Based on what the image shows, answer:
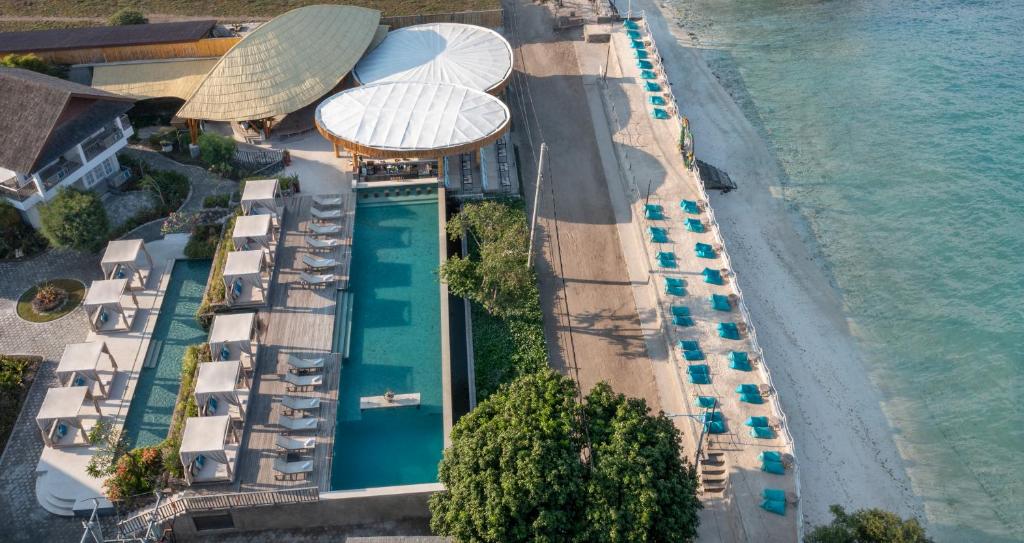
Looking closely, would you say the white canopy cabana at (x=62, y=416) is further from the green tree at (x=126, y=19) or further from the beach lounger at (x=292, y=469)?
the green tree at (x=126, y=19)

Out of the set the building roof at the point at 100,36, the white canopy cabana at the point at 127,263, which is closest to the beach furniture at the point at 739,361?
the white canopy cabana at the point at 127,263

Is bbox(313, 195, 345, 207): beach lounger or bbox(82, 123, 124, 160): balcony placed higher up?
bbox(82, 123, 124, 160): balcony

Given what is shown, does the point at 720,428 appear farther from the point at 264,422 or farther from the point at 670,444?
the point at 264,422

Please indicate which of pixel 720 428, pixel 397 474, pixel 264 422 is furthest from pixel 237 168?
pixel 720 428

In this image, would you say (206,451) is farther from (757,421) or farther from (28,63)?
(28,63)

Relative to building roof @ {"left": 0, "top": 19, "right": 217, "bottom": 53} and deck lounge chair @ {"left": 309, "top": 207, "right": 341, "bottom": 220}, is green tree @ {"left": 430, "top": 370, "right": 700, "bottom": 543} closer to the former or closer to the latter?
deck lounge chair @ {"left": 309, "top": 207, "right": 341, "bottom": 220}

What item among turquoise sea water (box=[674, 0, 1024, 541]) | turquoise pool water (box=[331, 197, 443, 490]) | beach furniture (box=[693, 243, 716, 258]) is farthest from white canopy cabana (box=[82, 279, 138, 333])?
turquoise sea water (box=[674, 0, 1024, 541])
